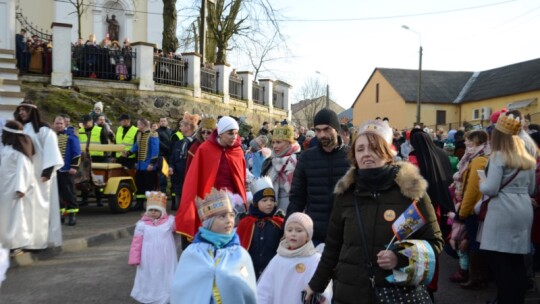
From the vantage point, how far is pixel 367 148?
3.41 metres

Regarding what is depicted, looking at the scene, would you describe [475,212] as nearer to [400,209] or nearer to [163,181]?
[400,209]

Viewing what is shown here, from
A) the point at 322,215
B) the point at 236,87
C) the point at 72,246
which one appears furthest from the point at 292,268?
the point at 236,87

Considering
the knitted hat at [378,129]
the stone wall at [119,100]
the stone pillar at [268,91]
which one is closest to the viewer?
the knitted hat at [378,129]

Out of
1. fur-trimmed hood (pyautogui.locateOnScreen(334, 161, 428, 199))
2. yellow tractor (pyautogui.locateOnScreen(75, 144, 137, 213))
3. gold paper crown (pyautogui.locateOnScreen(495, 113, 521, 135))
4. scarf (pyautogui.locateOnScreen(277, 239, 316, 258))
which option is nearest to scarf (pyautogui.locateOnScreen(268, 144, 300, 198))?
scarf (pyautogui.locateOnScreen(277, 239, 316, 258))

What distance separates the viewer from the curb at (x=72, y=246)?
834 centimetres

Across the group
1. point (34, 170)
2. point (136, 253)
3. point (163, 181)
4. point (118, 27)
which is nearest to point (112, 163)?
point (163, 181)

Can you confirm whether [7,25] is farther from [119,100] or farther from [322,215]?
[322,215]

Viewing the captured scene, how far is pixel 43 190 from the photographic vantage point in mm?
8633

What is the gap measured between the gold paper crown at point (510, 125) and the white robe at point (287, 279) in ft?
7.24

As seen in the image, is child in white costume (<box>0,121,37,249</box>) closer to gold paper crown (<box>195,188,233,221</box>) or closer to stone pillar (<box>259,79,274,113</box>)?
gold paper crown (<box>195,188,233,221</box>)

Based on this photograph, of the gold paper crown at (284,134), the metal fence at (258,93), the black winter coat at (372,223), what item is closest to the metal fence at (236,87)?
the metal fence at (258,93)

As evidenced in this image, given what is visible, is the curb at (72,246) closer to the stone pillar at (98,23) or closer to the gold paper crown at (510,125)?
the gold paper crown at (510,125)

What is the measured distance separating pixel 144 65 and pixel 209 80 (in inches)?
157

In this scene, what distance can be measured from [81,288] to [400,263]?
16.9 feet
